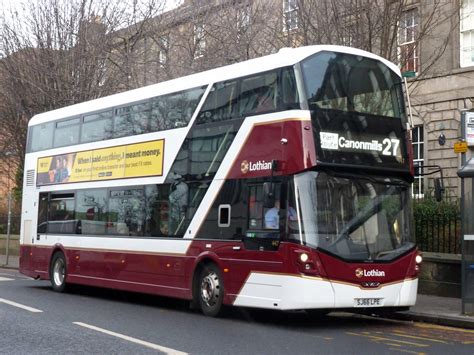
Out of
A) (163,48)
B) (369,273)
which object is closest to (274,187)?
(369,273)

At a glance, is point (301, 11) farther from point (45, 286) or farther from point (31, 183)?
point (45, 286)

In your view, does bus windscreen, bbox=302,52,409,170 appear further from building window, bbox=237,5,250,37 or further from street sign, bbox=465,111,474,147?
building window, bbox=237,5,250,37

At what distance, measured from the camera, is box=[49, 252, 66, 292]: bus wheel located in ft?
53.3

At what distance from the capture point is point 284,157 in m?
10.2

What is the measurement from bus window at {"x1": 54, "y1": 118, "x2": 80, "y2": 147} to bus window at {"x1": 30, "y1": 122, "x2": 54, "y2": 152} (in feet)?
1.00

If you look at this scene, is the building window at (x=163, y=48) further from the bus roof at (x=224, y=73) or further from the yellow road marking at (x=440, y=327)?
the yellow road marking at (x=440, y=327)

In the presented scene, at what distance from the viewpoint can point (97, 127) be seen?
15211 mm

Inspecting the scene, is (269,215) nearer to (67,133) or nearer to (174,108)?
(174,108)

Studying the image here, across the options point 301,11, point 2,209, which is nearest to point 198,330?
point 301,11

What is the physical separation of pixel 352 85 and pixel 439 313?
13.8 ft

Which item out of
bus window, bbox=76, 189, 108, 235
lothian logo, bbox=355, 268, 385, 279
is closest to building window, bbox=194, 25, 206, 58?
bus window, bbox=76, 189, 108, 235

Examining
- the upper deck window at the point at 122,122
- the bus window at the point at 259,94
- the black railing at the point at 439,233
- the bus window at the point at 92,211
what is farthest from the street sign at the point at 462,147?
the bus window at the point at 92,211

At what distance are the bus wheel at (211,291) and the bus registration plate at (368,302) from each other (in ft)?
7.76

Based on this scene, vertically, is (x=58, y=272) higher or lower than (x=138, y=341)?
higher
